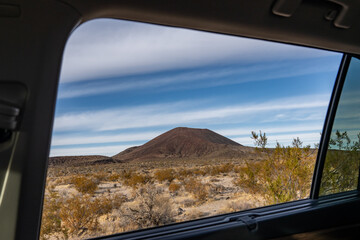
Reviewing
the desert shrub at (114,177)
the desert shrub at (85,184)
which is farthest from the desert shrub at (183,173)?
the desert shrub at (85,184)

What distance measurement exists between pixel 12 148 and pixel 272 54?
3632mm

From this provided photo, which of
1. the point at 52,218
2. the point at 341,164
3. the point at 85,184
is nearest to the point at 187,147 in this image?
the point at 85,184

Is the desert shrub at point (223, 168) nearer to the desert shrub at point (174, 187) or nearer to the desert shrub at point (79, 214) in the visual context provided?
the desert shrub at point (174, 187)

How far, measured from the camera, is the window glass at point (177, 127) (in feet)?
8.86

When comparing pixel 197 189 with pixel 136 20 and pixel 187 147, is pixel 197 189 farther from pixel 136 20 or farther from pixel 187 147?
pixel 136 20

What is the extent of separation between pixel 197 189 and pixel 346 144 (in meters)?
1.73

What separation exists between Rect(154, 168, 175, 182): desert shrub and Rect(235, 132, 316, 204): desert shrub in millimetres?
890

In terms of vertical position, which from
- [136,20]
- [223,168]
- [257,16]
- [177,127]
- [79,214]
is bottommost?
[79,214]

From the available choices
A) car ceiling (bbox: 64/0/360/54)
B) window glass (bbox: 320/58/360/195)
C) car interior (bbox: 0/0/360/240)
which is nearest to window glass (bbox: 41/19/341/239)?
window glass (bbox: 320/58/360/195)

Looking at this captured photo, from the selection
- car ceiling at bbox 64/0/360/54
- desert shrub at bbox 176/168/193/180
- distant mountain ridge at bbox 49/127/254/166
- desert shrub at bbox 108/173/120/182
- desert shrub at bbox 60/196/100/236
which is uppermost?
car ceiling at bbox 64/0/360/54

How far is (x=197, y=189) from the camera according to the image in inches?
149

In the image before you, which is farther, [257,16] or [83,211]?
[83,211]

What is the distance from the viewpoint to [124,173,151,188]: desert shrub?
3.28 metres

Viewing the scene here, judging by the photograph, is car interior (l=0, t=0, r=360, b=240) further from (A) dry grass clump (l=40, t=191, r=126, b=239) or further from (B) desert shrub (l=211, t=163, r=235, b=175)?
(B) desert shrub (l=211, t=163, r=235, b=175)
